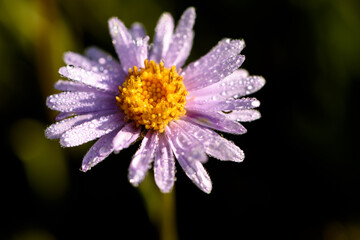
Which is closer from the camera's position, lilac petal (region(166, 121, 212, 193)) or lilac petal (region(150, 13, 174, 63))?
lilac petal (region(166, 121, 212, 193))

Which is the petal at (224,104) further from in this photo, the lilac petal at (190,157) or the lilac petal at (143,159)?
the lilac petal at (143,159)

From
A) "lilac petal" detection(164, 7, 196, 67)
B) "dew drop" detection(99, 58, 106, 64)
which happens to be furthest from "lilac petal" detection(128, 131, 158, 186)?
"dew drop" detection(99, 58, 106, 64)

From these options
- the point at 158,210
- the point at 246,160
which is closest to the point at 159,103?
the point at 158,210

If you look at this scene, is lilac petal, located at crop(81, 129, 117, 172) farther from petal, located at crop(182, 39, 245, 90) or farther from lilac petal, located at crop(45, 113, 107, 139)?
petal, located at crop(182, 39, 245, 90)

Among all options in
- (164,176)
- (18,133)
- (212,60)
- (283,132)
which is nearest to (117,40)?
(212,60)

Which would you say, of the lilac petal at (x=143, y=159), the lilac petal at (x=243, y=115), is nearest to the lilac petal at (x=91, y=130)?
the lilac petal at (x=143, y=159)
